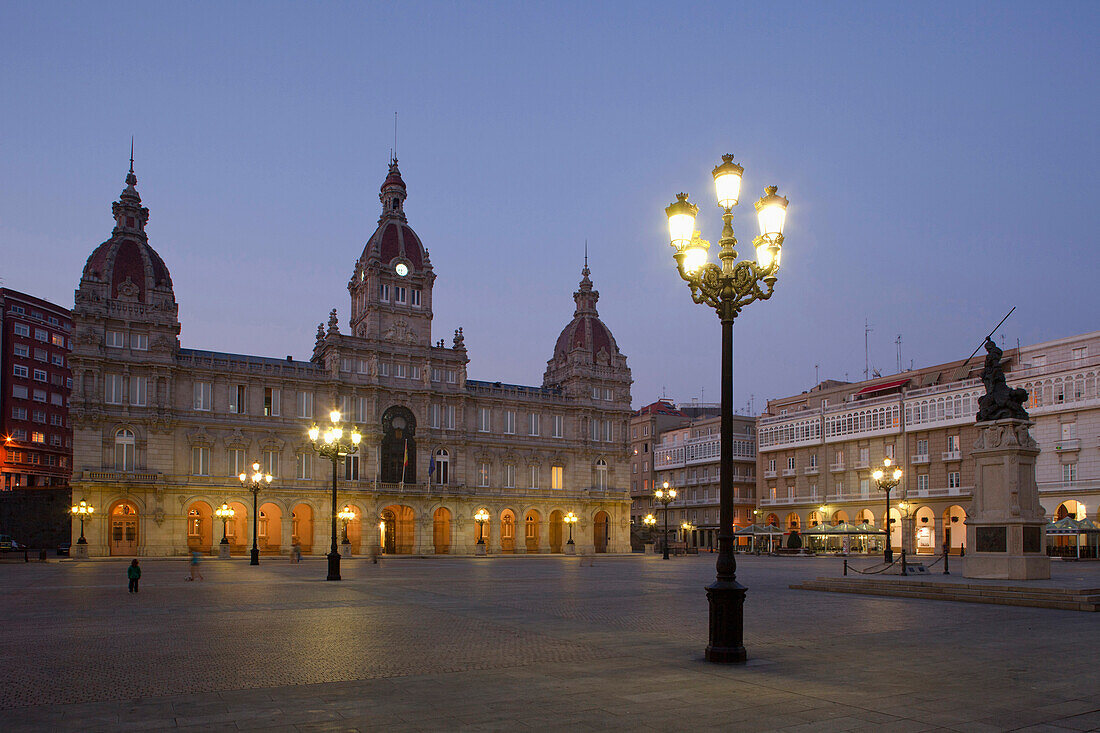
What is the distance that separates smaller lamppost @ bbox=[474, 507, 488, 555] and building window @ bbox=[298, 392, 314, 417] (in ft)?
54.8

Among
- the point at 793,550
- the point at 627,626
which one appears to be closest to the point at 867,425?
the point at 793,550

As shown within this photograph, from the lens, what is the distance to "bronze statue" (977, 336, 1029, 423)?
27.0 meters

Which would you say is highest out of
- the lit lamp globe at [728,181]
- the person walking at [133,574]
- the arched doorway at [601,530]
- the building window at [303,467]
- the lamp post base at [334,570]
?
the lit lamp globe at [728,181]

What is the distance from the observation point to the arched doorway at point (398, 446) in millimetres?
74312

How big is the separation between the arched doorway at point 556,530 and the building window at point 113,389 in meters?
38.9

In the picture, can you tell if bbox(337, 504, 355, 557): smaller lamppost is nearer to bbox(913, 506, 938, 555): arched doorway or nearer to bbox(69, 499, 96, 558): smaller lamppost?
bbox(69, 499, 96, 558): smaller lamppost

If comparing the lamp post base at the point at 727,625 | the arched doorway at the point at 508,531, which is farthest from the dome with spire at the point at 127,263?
the lamp post base at the point at 727,625

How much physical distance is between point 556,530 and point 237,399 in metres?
32.1

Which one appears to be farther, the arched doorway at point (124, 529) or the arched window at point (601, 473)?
the arched window at point (601, 473)

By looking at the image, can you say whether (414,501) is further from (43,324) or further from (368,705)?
(368,705)

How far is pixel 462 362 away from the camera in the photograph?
79062mm

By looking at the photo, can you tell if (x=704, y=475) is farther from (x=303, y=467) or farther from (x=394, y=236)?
(x=303, y=467)

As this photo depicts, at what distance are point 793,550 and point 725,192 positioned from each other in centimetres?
6911

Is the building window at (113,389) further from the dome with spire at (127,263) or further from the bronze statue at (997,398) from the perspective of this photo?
the bronze statue at (997,398)
